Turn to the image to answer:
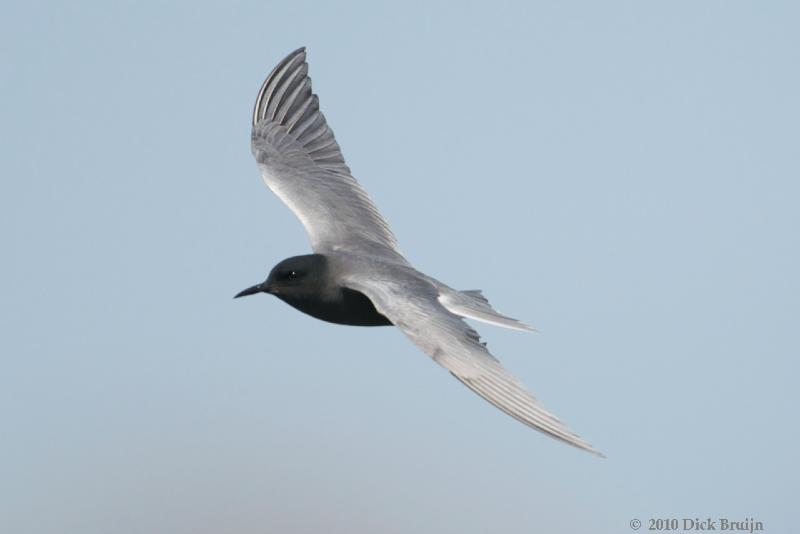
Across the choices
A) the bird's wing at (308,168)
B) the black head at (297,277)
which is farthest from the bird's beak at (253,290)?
the bird's wing at (308,168)

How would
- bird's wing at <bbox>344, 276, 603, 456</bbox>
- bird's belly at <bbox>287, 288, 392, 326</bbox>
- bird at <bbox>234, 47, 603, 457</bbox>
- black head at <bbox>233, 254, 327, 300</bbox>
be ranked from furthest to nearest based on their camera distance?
black head at <bbox>233, 254, 327, 300</bbox> < bird's belly at <bbox>287, 288, 392, 326</bbox> < bird at <bbox>234, 47, 603, 457</bbox> < bird's wing at <bbox>344, 276, 603, 456</bbox>

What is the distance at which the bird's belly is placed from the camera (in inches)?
447

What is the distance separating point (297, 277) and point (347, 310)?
60 cm

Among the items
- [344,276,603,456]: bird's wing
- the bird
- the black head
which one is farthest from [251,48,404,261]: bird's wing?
[344,276,603,456]: bird's wing

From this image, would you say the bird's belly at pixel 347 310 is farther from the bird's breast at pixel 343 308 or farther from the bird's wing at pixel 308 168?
the bird's wing at pixel 308 168

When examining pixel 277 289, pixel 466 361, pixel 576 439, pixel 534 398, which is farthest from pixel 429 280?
pixel 576 439

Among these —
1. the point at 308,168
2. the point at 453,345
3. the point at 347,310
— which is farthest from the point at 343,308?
the point at 308,168

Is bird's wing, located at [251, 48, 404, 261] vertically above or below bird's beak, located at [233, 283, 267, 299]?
above

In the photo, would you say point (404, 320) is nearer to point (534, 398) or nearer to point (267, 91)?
point (534, 398)

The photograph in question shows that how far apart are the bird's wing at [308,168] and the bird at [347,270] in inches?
0.5

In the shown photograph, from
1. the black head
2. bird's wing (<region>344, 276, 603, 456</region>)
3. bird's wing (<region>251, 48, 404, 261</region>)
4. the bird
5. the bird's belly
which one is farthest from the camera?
bird's wing (<region>251, 48, 404, 261</region>)

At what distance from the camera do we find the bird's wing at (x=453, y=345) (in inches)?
334

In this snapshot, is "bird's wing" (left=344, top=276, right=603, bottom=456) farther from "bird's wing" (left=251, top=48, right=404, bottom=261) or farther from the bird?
"bird's wing" (left=251, top=48, right=404, bottom=261)

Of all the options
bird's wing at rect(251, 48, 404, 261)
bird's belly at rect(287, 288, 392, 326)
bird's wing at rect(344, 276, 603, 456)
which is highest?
bird's wing at rect(251, 48, 404, 261)
